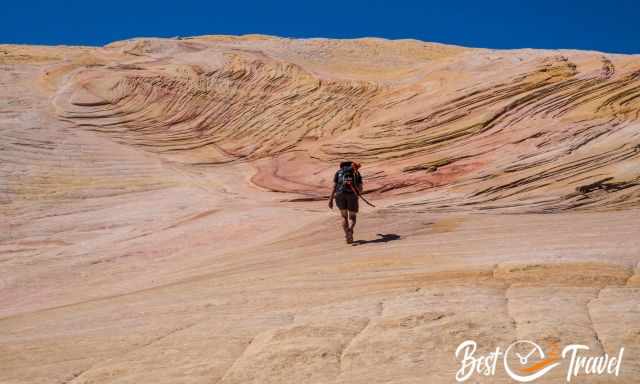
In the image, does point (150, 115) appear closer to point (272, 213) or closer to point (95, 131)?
point (95, 131)

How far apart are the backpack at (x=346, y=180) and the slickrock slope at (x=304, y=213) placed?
834mm

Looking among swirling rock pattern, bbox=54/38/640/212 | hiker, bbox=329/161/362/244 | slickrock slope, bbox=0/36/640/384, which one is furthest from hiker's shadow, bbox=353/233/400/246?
swirling rock pattern, bbox=54/38/640/212

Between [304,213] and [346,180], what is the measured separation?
312 centimetres

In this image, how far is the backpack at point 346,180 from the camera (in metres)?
11.1

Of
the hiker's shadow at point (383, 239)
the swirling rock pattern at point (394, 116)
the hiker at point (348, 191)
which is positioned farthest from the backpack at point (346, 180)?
the swirling rock pattern at point (394, 116)

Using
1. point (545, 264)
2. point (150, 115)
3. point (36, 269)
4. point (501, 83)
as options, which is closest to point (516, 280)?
point (545, 264)

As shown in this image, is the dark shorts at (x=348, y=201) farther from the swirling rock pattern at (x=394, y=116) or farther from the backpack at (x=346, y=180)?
the swirling rock pattern at (x=394, y=116)

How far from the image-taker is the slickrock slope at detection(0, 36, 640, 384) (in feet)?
18.9

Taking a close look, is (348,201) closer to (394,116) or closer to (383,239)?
(383,239)

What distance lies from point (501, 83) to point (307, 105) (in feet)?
21.1

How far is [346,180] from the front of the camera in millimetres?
11141

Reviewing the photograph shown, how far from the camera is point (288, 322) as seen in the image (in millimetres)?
6422

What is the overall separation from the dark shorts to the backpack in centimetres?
7

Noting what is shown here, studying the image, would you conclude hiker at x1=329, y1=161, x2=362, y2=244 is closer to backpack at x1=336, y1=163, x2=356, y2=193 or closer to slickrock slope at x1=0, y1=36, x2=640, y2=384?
backpack at x1=336, y1=163, x2=356, y2=193
